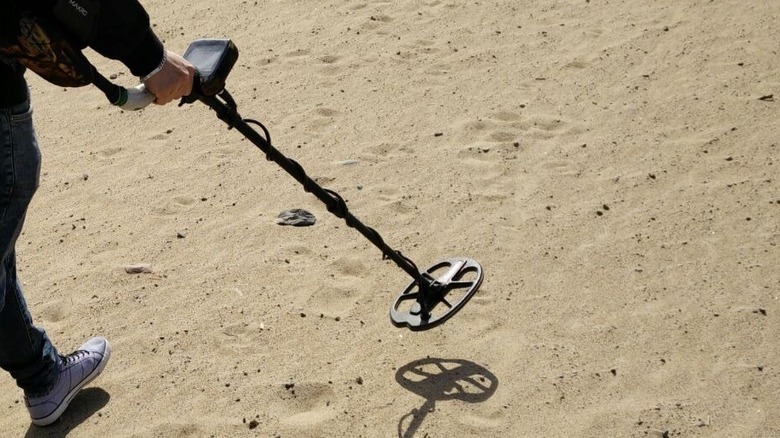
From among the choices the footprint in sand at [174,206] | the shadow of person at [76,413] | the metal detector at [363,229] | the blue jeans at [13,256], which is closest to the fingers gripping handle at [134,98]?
the metal detector at [363,229]

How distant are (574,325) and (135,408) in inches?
61.8

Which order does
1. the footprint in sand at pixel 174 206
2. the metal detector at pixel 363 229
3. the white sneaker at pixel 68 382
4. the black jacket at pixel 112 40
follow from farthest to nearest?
the footprint in sand at pixel 174 206
the white sneaker at pixel 68 382
the metal detector at pixel 363 229
the black jacket at pixel 112 40

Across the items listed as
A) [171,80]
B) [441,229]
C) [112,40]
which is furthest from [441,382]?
[112,40]

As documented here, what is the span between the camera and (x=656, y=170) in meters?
4.46

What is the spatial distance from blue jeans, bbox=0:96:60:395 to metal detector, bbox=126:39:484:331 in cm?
44

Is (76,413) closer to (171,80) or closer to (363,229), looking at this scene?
(363,229)

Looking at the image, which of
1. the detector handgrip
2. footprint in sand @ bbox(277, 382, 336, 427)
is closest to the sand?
footprint in sand @ bbox(277, 382, 336, 427)

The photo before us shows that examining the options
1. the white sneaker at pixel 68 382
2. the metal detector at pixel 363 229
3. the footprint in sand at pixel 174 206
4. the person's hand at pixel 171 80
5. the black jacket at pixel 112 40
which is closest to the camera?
the black jacket at pixel 112 40

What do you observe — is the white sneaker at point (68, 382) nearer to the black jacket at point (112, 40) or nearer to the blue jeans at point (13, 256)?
the blue jeans at point (13, 256)

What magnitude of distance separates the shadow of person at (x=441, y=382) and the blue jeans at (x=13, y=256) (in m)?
1.17

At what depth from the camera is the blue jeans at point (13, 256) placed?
8.43 ft

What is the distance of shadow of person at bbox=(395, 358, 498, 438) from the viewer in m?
3.22

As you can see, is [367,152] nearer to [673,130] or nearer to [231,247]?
[231,247]

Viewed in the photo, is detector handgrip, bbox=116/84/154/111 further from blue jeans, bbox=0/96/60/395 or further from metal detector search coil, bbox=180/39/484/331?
blue jeans, bbox=0/96/60/395
